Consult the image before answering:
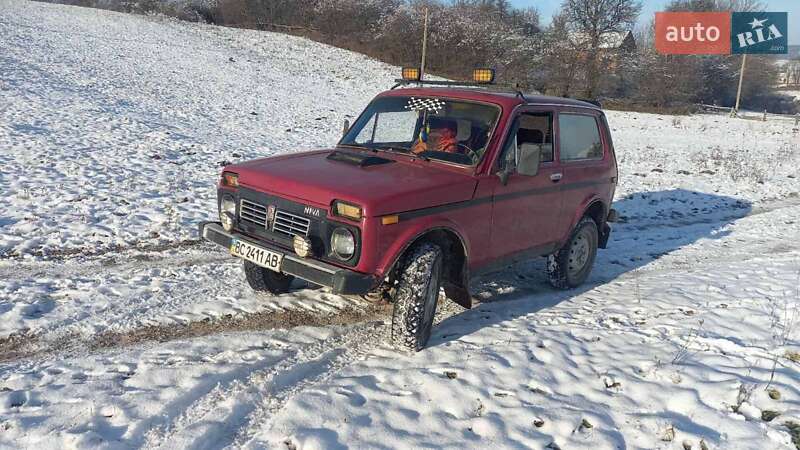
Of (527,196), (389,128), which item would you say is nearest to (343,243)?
(389,128)

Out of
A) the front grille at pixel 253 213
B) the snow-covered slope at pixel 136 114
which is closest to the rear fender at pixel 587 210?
the front grille at pixel 253 213

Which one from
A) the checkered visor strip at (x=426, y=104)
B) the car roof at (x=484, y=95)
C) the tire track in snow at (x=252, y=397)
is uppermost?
the car roof at (x=484, y=95)

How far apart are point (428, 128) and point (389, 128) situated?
45 centimetres

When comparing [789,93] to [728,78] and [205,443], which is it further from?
[205,443]

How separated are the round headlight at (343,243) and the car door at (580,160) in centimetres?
285

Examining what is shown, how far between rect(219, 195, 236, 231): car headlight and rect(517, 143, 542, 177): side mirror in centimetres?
253

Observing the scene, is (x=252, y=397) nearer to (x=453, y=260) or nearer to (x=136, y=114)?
(x=453, y=260)

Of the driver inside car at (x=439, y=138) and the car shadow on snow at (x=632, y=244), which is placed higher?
the driver inside car at (x=439, y=138)

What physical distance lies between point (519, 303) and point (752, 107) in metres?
53.4

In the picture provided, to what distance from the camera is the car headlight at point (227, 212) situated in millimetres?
5051

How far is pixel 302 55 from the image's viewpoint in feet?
114

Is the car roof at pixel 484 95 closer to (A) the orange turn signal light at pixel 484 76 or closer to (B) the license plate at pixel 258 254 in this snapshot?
(A) the orange turn signal light at pixel 484 76

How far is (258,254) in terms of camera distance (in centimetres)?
467

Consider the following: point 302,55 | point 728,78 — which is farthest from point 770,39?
point 302,55
